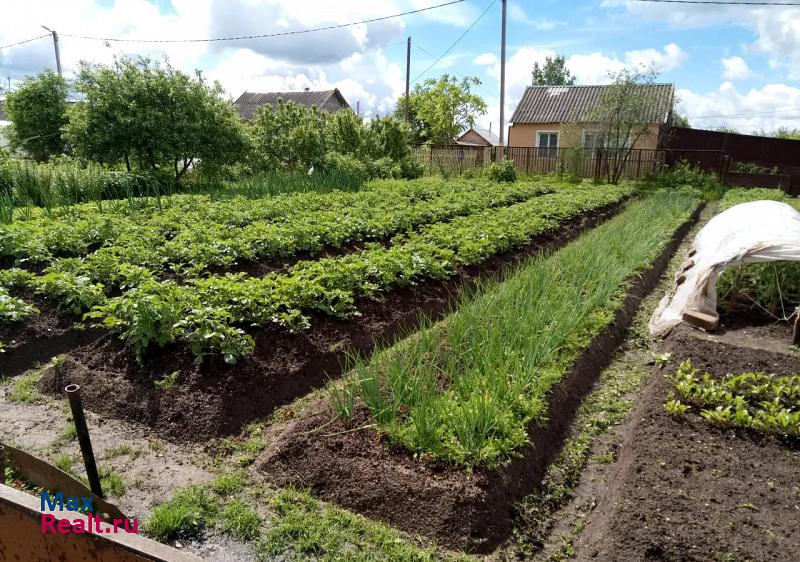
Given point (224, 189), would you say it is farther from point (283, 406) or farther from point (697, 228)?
point (697, 228)

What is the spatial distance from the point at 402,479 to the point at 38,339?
11.9ft

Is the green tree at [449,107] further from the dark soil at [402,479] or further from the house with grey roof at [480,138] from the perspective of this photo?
the dark soil at [402,479]

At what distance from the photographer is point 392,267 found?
5555mm

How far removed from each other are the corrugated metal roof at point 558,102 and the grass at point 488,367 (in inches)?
1018

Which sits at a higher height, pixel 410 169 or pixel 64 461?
pixel 410 169

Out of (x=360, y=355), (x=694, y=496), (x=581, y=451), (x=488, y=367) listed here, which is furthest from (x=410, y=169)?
(x=694, y=496)

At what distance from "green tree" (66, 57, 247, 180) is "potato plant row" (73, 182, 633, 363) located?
27.9 ft

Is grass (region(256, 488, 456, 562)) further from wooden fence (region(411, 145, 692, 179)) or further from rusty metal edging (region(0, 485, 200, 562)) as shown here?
wooden fence (region(411, 145, 692, 179))

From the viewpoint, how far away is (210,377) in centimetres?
378

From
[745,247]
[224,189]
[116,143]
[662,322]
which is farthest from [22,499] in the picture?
[116,143]

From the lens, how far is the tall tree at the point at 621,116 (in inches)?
751

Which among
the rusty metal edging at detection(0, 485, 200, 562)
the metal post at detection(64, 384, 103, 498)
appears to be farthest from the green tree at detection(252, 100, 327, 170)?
the rusty metal edging at detection(0, 485, 200, 562)

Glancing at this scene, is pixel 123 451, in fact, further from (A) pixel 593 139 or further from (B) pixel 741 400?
(A) pixel 593 139

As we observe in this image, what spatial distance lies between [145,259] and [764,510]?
5.73 metres
